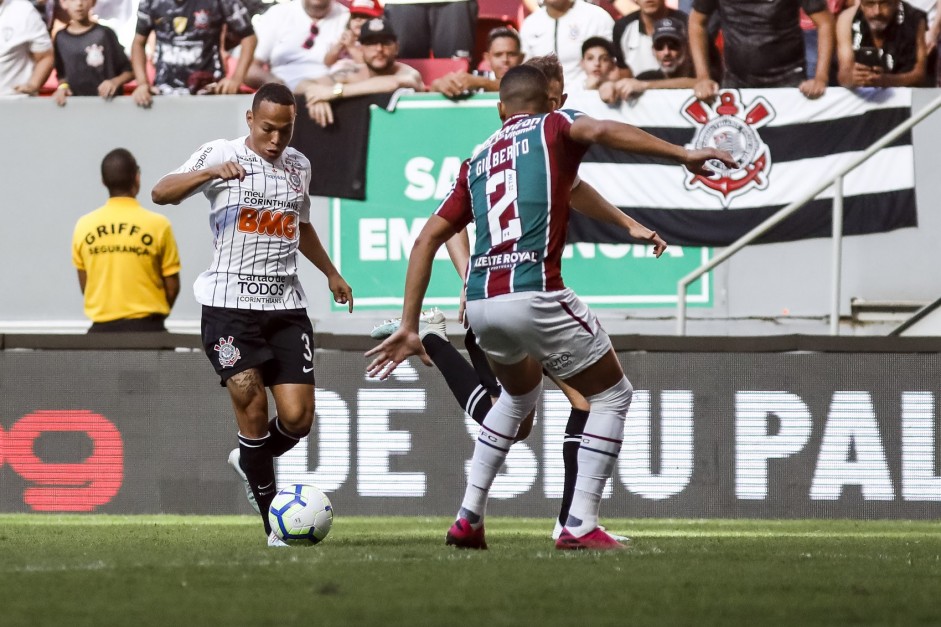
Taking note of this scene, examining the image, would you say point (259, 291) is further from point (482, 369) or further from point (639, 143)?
point (639, 143)

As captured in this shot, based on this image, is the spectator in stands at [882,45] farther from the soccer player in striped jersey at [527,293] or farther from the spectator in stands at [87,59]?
the soccer player in striped jersey at [527,293]

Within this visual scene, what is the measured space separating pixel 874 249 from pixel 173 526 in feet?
21.5

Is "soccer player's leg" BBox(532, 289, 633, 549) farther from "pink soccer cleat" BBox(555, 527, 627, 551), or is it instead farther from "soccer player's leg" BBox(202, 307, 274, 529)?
"soccer player's leg" BBox(202, 307, 274, 529)

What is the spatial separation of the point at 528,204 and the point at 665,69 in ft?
21.5

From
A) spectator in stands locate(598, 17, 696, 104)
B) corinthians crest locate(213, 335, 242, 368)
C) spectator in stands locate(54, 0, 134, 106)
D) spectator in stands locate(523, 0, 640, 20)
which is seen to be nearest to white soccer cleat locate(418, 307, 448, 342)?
corinthians crest locate(213, 335, 242, 368)

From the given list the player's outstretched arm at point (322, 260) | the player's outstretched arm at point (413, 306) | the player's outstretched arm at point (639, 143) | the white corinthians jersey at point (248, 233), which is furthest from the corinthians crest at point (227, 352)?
the player's outstretched arm at point (639, 143)

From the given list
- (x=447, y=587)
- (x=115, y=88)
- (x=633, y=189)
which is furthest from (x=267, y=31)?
(x=447, y=587)

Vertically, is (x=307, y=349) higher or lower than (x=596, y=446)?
higher

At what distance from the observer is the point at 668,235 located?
11938 mm

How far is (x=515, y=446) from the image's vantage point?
9008mm

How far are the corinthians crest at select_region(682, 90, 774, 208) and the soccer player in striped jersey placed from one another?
6.02 m

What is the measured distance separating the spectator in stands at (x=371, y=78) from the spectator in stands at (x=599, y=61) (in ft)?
4.73

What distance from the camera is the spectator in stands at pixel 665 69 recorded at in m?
11.8

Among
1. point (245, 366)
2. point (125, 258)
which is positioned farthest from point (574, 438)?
point (125, 258)
